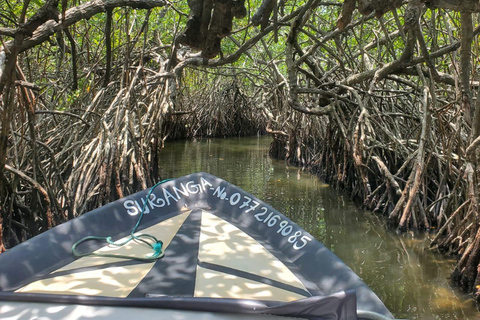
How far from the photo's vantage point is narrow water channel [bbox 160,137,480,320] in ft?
9.62

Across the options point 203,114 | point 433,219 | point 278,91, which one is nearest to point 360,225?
point 433,219

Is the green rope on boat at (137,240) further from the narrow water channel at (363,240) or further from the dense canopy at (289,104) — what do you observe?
the narrow water channel at (363,240)

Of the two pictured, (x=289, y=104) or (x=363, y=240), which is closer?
(x=363, y=240)

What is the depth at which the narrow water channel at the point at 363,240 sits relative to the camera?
2.93m

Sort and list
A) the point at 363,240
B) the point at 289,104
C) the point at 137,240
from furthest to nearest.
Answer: the point at 289,104 < the point at 363,240 < the point at 137,240

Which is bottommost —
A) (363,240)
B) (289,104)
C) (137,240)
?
(363,240)

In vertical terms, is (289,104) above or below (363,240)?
above

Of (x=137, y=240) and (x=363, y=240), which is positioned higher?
(x=137, y=240)

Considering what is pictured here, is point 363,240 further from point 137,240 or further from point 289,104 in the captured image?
point 137,240

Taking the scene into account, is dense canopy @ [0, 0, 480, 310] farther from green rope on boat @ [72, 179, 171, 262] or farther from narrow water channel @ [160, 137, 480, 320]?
green rope on boat @ [72, 179, 171, 262]

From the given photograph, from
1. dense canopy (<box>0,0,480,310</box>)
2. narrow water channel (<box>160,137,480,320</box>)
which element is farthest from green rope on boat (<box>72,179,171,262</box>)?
narrow water channel (<box>160,137,480,320</box>)

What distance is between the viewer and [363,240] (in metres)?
4.21

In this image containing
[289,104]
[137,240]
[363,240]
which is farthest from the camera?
[289,104]

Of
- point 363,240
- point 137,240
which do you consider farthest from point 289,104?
point 137,240
